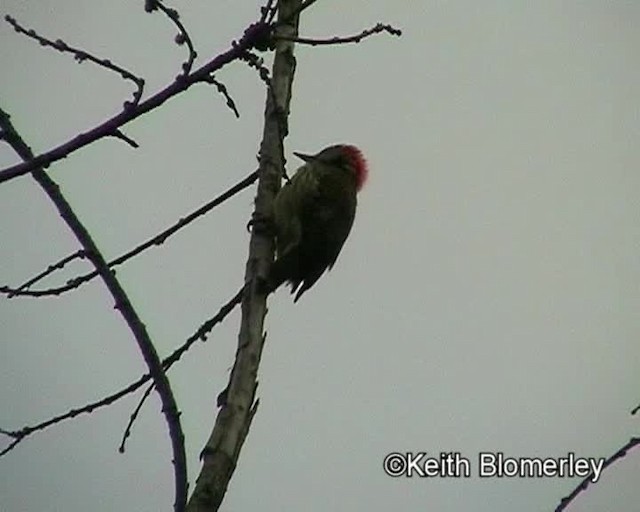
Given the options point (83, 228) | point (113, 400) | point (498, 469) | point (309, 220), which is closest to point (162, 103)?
point (83, 228)

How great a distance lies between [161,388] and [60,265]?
0.68 m

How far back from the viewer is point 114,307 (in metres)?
2.51

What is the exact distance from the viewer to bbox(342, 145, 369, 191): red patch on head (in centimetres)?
590

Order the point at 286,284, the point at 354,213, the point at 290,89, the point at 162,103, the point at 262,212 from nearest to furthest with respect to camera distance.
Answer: the point at 162,103 → the point at 262,212 → the point at 290,89 → the point at 286,284 → the point at 354,213

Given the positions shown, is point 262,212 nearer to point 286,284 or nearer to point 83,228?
point 83,228

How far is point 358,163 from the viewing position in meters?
5.95

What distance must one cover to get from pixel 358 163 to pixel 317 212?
2.53ft

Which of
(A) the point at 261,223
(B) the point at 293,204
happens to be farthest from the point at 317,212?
(A) the point at 261,223

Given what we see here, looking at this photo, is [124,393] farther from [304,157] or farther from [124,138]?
[304,157]

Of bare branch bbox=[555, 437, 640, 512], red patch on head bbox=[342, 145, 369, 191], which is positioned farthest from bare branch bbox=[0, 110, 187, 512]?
red patch on head bbox=[342, 145, 369, 191]

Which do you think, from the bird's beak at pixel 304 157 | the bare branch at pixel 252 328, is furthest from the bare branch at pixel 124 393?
the bird's beak at pixel 304 157

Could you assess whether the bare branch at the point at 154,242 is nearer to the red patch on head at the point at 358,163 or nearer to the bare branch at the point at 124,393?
the bare branch at the point at 124,393

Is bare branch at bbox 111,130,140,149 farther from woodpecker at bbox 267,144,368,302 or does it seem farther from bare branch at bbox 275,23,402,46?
woodpecker at bbox 267,144,368,302

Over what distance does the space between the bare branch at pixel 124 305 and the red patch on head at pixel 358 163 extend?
349 cm
